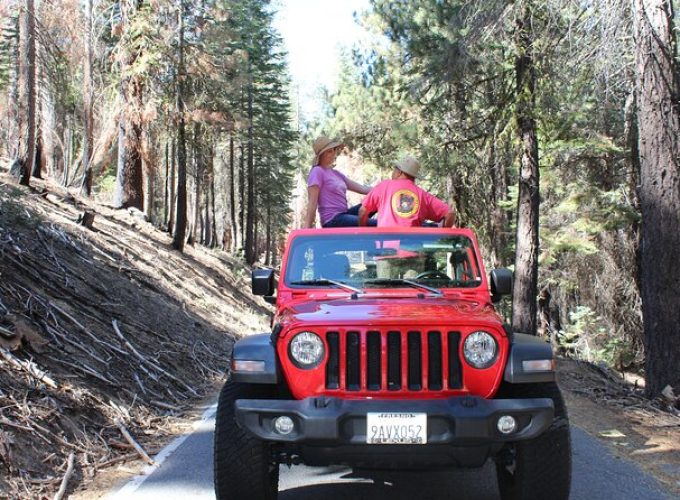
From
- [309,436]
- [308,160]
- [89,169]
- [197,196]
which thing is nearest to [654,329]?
[309,436]

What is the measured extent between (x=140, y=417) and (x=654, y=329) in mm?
6713

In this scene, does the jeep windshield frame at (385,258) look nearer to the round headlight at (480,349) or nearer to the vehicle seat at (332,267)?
the vehicle seat at (332,267)

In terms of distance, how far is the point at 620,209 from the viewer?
61.0ft

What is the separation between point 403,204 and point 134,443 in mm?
3328

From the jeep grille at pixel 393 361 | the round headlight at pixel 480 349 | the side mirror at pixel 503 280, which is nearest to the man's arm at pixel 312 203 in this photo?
the side mirror at pixel 503 280

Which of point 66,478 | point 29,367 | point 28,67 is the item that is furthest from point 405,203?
point 28,67

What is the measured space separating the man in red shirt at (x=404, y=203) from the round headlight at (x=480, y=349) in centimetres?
251

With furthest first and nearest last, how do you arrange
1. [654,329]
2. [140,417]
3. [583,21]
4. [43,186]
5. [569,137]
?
[43,186] → [569,137] → [583,21] → [654,329] → [140,417]

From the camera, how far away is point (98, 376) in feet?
27.3

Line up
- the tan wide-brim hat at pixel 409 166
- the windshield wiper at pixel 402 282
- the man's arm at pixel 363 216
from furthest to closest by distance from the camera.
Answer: the man's arm at pixel 363 216 < the tan wide-brim hat at pixel 409 166 < the windshield wiper at pixel 402 282

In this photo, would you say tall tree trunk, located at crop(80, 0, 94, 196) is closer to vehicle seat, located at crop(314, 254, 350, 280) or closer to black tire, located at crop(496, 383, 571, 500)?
vehicle seat, located at crop(314, 254, 350, 280)

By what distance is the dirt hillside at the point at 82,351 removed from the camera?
6336 millimetres

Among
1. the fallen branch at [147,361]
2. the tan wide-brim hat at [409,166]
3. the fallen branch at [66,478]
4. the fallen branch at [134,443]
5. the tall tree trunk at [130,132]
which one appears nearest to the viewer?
the fallen branch at [66,478]

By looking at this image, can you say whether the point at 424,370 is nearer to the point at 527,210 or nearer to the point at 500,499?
the point at 500,499
